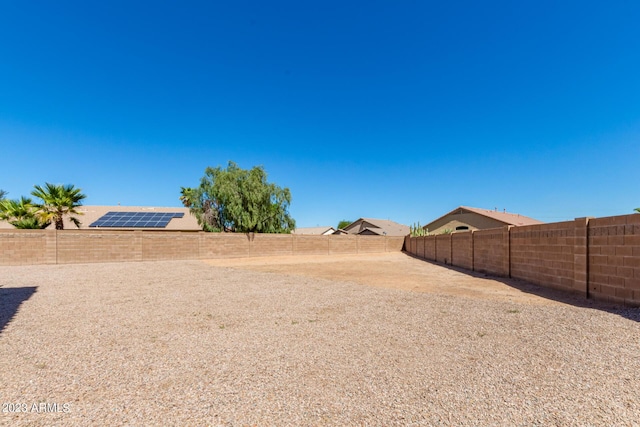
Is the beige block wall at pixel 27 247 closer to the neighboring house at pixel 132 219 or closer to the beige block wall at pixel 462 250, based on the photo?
the neighboring house at pixel 132 219

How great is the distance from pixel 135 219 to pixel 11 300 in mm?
23034

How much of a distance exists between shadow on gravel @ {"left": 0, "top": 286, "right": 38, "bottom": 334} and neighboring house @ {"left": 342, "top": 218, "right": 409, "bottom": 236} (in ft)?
140

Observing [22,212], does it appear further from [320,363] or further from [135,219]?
[320,363]

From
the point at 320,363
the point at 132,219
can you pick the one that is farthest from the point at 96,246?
the point at 320,363

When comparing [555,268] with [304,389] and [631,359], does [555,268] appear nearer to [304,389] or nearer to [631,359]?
[631,359]

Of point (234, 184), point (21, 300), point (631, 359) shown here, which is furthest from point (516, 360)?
point (234, 184)

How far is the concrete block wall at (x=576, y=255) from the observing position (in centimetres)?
745

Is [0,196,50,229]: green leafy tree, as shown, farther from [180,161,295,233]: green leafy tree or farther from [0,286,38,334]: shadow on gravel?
[0,286,38,334]: shadow on gravel

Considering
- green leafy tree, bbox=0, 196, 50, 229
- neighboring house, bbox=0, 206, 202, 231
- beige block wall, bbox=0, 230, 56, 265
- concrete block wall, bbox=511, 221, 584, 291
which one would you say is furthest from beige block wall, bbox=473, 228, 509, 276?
green leafy tree, bbox=0, 196, 50, 229

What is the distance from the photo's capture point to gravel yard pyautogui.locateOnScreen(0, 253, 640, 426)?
10.3ft

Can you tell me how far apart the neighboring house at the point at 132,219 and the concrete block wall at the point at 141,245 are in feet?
12.9

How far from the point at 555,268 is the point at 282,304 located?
29.9ft

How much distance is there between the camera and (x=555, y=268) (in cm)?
1007

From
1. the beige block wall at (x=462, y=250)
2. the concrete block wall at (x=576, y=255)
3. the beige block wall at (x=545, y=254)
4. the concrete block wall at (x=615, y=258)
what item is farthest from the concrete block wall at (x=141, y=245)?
the concrete block wall at (x=615, y=258)
